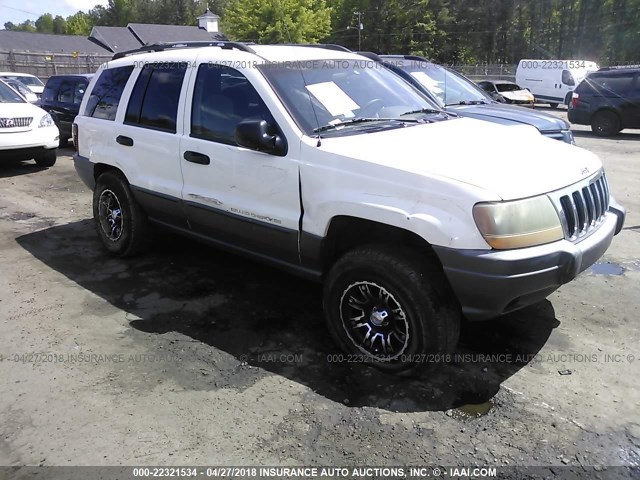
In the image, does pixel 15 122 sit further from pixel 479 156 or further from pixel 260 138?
pixel 479 156

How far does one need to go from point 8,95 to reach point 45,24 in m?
161

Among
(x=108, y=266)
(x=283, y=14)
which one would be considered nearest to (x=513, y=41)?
(x=283, y=14)

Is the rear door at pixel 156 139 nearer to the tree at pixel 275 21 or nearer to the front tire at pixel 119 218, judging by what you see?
the front tire at pixel 119 218

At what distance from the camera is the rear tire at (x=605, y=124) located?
593 inches

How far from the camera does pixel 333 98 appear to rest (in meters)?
3.93

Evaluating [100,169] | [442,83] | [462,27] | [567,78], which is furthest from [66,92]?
[462,27]

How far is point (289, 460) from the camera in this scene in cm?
279

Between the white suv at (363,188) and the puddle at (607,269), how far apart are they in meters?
1.50

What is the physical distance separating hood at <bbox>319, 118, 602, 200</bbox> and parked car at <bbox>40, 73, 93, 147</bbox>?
11.0 meters

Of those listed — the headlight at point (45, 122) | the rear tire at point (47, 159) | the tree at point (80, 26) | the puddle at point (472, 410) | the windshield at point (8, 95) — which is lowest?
the puddle at point (472, 410)

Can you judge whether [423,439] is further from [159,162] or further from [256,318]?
[159,162]

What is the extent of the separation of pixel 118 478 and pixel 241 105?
258cm

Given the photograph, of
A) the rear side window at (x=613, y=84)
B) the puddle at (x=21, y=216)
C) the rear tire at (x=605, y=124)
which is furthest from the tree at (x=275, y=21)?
the puddle at (x=21, y=216)

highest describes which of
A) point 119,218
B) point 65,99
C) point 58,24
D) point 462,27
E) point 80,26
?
point 58,24
